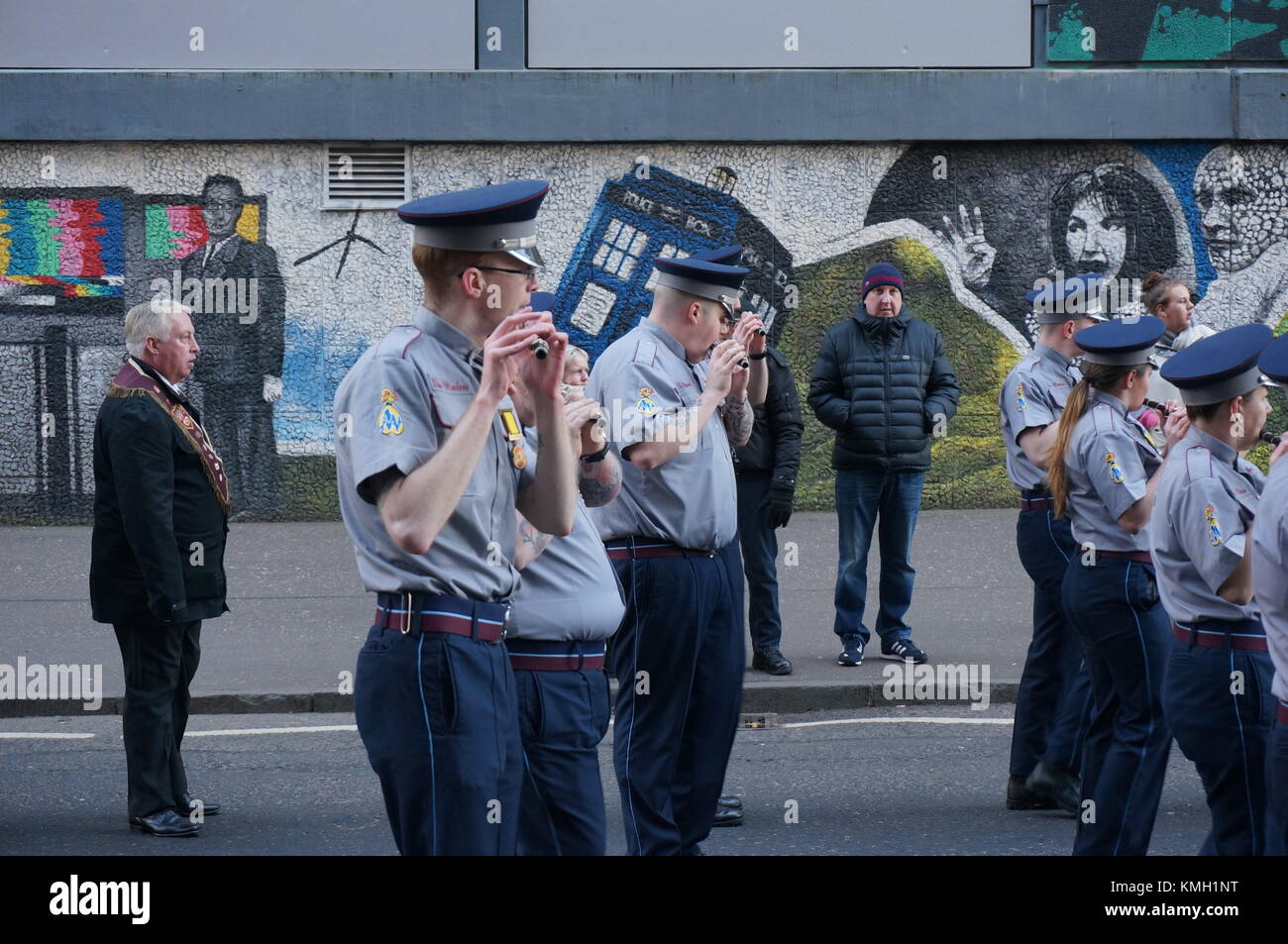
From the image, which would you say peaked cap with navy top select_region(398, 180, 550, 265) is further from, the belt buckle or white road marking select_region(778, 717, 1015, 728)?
white road marking select_region(778, 717, 1015, 728)

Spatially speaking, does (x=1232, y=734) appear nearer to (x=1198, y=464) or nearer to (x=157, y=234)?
(x=1198, y=464)

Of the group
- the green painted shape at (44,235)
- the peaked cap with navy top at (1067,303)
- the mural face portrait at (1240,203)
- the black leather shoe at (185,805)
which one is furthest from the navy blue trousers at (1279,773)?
the green painted shape at (44,235)

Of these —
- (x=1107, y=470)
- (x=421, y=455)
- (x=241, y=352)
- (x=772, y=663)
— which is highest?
(x=241, y=352)

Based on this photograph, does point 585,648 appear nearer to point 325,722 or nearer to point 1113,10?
point 325,722

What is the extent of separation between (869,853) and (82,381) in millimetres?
10006

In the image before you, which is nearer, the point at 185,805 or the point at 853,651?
the point at 185,805

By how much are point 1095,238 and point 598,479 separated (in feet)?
36.0

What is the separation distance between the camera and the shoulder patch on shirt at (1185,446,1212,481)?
4.54 metres

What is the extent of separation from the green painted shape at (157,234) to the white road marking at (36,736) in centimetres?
680

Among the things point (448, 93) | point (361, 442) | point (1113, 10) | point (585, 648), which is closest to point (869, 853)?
point (585, 648)

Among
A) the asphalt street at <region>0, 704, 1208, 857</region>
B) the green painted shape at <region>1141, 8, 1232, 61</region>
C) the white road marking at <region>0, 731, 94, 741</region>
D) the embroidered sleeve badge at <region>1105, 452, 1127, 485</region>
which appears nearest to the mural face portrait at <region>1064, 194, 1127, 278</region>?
the green painted shape at <region>1141, 8, 1232, 61</region>

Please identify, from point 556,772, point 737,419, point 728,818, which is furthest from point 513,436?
point 728,818

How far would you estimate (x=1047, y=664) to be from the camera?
682 centimetres

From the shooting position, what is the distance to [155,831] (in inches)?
247
